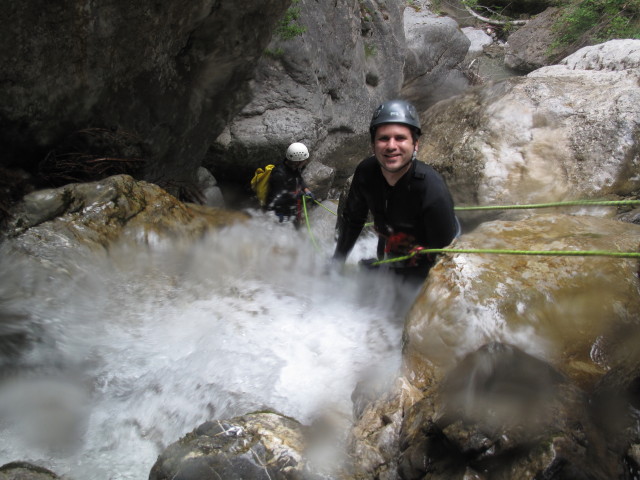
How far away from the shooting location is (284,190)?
19.4 ft

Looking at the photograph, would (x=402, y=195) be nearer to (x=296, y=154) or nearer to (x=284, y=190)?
(x=296, y=154)

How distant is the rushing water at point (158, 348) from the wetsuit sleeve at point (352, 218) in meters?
0.42

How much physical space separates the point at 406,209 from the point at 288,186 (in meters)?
2.78

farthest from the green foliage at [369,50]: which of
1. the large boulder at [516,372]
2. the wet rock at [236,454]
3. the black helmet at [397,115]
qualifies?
the wet rock at [236,454]

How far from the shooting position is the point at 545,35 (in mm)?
12820

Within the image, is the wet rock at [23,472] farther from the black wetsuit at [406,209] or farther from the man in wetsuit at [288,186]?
the man in wetsuit at [288,186]

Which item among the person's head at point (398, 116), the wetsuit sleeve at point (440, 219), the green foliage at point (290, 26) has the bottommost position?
the wetsuit sleeve at point (440, 219)

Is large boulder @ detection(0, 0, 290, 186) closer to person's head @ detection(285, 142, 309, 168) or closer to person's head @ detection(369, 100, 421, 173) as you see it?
person's head @ detection(285, 142, 309, 168)

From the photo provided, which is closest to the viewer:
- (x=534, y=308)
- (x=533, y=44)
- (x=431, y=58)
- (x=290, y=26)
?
(x=534, y=308)

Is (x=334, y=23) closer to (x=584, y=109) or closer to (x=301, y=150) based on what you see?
(x=301, y=150)

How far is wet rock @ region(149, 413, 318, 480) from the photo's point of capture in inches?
79.1

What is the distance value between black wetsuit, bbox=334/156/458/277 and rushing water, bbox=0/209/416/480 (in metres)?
0.59

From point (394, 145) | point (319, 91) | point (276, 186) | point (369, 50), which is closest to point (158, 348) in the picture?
point (394, 145)

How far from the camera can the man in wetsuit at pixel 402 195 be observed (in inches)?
121
